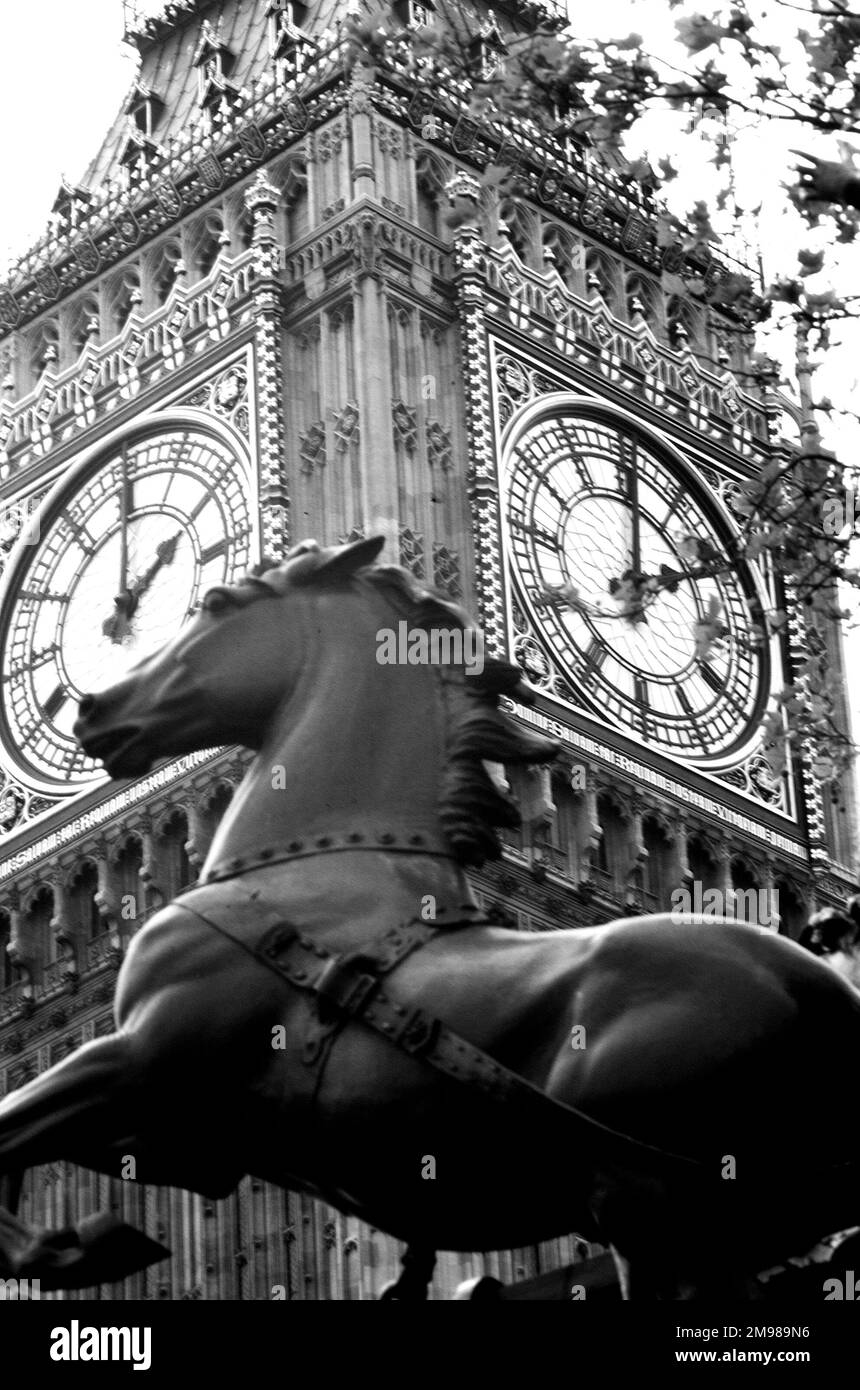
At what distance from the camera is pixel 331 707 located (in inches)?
553

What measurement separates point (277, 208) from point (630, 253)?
17.0ft

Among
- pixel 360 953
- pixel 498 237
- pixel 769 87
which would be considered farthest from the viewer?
pixel 498 237

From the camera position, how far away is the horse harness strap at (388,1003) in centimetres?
A: 1272

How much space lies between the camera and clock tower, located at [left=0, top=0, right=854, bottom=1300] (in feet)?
145

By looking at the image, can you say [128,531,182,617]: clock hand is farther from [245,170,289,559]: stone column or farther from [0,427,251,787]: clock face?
[245,170,289,559]: stone column

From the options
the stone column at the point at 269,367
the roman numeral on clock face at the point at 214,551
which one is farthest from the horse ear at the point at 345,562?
the roman numeral on clock face at the point at 214,551

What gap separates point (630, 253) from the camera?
49531mm

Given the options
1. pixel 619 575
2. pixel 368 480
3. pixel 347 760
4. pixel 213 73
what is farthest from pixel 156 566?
pixel 347 760

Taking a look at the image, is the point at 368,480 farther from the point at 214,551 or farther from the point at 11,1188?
the point at 11,1188

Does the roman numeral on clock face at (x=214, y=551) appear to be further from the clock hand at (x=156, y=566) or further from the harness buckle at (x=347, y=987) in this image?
the harness buckle at (x=347, y=987)

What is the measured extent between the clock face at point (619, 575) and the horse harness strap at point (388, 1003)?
99.9ft

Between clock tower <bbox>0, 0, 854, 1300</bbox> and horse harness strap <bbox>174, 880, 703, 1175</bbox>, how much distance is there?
28.4 m
